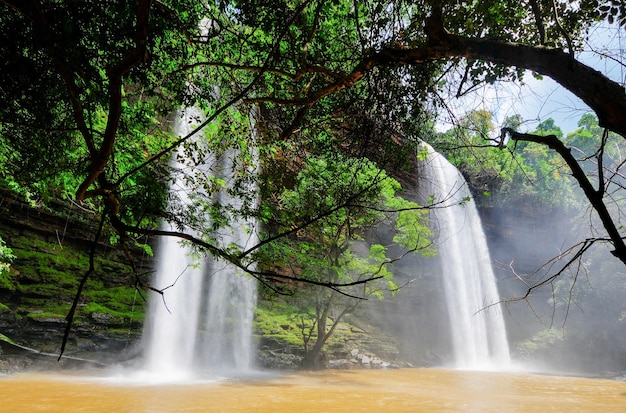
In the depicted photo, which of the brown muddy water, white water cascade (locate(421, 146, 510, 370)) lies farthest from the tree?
white water cascade (locate(421, 146, 510, 370))

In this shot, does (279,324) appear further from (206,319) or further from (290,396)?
(290,396)

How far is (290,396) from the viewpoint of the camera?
7.80 m

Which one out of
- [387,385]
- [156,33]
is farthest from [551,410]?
[156,33]

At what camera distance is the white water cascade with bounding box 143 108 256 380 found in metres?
11.4

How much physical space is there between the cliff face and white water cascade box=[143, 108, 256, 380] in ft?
2.25

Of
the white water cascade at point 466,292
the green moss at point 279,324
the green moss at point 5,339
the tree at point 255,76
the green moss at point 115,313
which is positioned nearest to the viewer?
the tree at point 255,76

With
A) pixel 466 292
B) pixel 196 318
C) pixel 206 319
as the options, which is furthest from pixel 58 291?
pixel 466 292

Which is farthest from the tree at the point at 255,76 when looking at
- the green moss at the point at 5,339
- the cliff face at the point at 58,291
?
the green moss at the point at 5,339

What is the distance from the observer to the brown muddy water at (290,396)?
640 centimetres

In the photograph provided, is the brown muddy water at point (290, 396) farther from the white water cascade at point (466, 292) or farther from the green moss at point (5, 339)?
the white water cascade at point (466, 292)

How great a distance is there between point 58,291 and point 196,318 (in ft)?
12.6

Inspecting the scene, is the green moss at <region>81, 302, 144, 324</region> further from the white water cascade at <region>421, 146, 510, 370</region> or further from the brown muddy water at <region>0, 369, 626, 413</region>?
the white water cascade at <region>421, 146, 510, 370</region>

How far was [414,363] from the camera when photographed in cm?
1605

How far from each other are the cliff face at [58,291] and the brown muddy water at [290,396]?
126 centimetres
